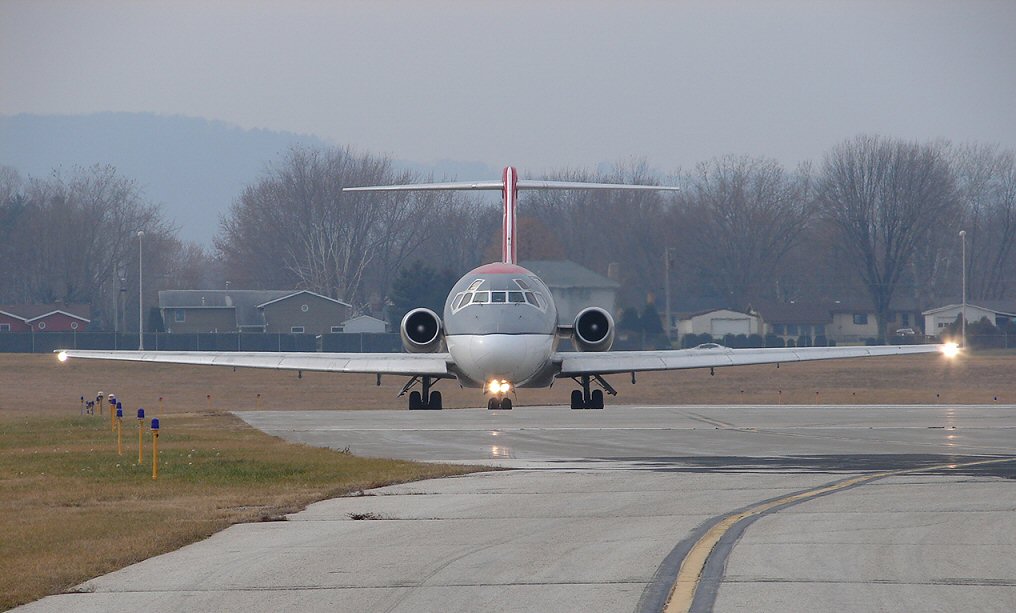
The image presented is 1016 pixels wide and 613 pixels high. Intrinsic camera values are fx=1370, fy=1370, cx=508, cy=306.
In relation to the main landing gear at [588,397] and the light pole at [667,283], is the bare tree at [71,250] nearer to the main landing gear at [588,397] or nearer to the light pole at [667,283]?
the light pole at [667,283]

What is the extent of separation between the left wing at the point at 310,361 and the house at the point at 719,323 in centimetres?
5435

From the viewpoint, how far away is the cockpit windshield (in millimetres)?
32219

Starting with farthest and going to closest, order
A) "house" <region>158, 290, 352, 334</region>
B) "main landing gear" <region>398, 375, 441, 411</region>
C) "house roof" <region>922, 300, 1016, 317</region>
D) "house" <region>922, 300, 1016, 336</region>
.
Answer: "house" <region>158, 290, 352, 334</region> < "house roof" <region>922, 300, 1016, 317</region> < "house" <region>922, 300, 1016, 336</region> < "main landing gear" <region>398, 375, 441, 411</region>

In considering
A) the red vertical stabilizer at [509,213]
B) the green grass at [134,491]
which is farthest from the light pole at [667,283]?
the green grass at [134,491]

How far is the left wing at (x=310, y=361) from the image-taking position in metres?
34.1

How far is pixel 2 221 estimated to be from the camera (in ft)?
371

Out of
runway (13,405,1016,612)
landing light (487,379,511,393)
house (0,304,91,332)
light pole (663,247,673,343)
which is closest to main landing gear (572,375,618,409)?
landing light (487,379,511,393)

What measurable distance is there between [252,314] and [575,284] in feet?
89.0

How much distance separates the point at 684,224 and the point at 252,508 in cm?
7849

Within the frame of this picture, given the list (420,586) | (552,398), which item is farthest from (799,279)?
(420,586)

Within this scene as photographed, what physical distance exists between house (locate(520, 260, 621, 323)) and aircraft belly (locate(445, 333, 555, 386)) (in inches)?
1744

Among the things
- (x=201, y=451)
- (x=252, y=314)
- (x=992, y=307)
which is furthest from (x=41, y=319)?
(x=201, y=451)

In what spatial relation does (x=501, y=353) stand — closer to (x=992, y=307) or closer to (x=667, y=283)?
(x=667, y=283)

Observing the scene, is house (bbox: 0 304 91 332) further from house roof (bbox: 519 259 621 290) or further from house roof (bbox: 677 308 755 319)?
house roof (bbox: 677 308 755 319)
